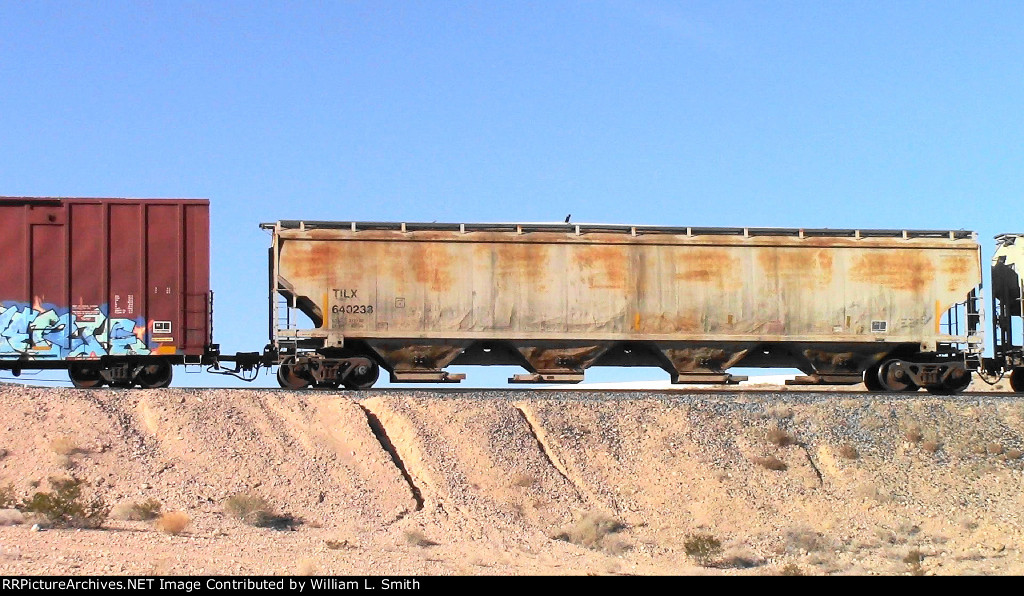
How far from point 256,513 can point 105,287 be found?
27.6ft

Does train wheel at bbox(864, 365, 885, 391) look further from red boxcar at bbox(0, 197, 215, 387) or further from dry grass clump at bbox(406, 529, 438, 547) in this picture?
red boxcar at bbox(0, 197, 215, 387)

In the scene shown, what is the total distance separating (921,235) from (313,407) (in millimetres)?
13777

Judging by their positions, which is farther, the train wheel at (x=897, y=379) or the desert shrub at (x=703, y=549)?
the train wheel at (x=897, y=379)

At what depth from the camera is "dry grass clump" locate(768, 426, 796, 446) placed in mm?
17609

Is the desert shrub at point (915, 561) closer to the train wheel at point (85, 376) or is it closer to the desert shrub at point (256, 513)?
the desert shrub at point (256, 513)

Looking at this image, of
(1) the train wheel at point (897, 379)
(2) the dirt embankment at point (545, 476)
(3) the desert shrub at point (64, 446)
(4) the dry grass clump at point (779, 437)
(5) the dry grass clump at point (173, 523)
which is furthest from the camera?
(1) the train wheel at point (897, 379)

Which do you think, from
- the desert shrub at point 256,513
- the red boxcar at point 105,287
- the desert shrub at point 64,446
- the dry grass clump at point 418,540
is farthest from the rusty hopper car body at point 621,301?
the dry grass clump at point 418,540

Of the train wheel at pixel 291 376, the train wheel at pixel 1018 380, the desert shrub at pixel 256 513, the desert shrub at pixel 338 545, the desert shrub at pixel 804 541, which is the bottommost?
the desert shrub at pixel 804 541

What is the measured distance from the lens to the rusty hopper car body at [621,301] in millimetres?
20906

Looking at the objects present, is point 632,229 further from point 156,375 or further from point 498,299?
point 156,375

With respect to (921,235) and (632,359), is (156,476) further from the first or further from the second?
(921,235)

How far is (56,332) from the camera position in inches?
787

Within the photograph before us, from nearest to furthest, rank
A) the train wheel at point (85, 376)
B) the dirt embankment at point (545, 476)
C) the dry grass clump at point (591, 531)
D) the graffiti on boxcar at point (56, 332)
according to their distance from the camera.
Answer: the dirt embankment at point (545, 476) → the dry grass clump at point (591, 531) → the graffiti on boxcar at point (56, 332) → the train wheel at point (85, 376)

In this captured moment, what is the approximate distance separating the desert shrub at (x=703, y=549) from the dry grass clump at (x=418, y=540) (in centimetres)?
355
